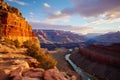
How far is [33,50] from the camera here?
42.2 metres

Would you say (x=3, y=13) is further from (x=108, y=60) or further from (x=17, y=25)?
(x=108, y=60)

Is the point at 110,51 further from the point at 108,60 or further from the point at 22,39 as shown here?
the point at 22,39

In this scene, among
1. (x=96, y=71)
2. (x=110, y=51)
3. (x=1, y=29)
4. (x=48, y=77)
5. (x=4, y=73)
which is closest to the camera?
(x=48, y=77)

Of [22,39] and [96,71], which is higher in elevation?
[22,39]

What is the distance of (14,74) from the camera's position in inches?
744

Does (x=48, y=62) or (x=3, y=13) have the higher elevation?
(x=3, y=13)

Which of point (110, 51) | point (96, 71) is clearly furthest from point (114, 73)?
point (110, 51)

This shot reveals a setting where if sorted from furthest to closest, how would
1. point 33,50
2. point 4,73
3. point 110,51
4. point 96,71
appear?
1. point 110,51
2. point 96,71
3. point 33,50
4. point 4,73

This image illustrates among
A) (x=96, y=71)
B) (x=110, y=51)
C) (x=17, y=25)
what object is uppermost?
(x=17, y=25)

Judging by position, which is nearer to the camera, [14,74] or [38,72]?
[14,74]

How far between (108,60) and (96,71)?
742cm

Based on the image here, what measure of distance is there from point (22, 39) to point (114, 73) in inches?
1171

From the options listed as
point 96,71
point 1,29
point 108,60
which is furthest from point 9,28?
point 108,60

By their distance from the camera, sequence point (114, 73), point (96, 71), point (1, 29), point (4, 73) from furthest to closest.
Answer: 1. point (96, 71)
2. point (114, 73)
3. point (1, 29)
4. point (4, 73)
